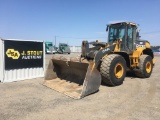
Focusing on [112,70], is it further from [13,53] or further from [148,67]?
[13,53]

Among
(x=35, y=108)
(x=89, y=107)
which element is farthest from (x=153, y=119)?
(x=35, y=108)

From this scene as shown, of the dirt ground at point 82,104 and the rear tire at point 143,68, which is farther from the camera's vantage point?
the rear tire at point 143,68

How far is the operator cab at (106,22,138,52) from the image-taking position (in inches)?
374

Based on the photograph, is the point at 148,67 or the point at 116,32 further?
the point at 148,67

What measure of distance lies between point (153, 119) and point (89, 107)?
1663mm

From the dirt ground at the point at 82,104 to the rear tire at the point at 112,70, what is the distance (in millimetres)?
285

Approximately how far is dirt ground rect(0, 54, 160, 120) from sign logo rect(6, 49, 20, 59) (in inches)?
75.7

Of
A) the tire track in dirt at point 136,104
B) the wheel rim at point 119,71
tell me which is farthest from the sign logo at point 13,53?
the tire track in dirt at point 136,104

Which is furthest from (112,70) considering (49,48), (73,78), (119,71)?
(49,48)

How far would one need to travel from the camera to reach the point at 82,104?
5750mm

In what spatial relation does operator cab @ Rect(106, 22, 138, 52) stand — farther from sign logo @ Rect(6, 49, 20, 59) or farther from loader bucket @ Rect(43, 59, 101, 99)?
sign logo @ Rect(6, 49, 20, 59)

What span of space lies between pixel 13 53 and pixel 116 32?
4.96 meters

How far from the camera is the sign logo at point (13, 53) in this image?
9.13 meters

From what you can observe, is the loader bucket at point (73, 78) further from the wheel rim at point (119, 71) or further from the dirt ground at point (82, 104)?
the wheel rim at point (119, 71)
